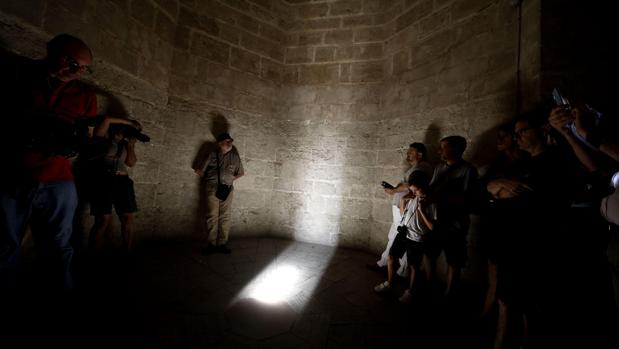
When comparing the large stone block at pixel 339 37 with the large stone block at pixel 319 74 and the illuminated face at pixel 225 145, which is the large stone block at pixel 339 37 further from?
the illuminated face at pixel 225 145

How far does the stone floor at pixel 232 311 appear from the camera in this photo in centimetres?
165

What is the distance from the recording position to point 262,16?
14.8 ft

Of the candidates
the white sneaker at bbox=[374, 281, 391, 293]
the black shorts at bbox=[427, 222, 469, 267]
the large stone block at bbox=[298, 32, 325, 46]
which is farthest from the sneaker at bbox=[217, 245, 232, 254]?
the large stone block at bbox=[298, 32, 325, 46]

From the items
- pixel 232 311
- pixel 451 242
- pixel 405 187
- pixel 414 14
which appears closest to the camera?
pixel 232 311

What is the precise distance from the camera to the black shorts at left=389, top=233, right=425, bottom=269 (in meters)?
2.33

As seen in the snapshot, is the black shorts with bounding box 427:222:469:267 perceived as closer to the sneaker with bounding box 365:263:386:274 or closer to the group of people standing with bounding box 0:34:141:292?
the sneaker with bounding box 365:263:386:274

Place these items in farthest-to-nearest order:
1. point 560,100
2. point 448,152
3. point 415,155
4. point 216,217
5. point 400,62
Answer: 1. point 400,62
2. point 216,217
3. point 415,155
4. point 448,152
5. point 560,100

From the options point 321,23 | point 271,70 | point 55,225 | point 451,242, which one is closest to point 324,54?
point 321,23

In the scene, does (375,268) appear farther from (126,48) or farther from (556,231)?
(126,48)

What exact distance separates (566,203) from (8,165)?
3472 mm

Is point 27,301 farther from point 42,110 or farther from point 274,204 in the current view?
point 274,204

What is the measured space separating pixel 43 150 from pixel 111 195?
1.42 meters

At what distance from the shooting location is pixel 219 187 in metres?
3.53

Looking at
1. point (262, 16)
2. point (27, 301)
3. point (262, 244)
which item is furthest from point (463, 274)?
point (262, 16)
